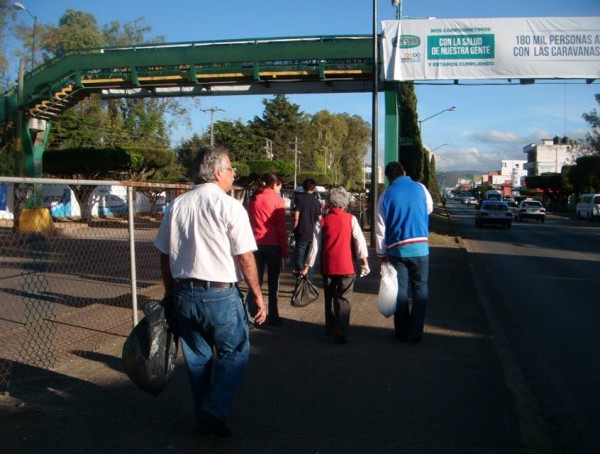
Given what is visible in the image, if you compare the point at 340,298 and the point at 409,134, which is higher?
the point at 409,134

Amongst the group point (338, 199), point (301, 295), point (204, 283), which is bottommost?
point (301, 295)

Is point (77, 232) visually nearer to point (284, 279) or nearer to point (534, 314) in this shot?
point (284, 279)

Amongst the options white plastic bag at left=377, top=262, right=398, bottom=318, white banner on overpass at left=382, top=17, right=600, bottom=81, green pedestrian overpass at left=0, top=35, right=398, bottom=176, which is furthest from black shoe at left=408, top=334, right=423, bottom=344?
white banner on overpass at left=382, top=17, right=600, bottom=81

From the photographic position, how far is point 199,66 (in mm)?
19500

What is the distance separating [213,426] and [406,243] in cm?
329

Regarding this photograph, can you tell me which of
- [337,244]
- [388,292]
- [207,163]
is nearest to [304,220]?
[337,244]

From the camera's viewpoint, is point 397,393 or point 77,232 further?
point 77,232

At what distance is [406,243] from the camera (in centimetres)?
654

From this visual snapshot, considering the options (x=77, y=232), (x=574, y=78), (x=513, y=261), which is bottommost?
(x=513, y=261)

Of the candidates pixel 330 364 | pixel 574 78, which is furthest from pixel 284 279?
pixel 574 78

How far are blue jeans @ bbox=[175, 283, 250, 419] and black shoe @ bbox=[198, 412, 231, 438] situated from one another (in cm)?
3

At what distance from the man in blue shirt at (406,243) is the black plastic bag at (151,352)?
10.5 feet

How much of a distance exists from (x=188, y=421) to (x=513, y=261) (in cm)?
1369

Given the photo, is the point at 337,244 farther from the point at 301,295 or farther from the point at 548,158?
the point at 548,158
